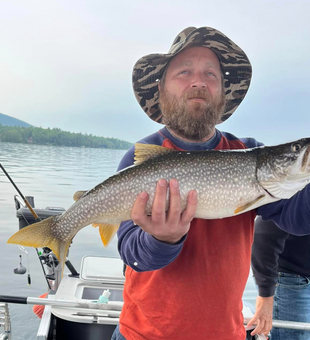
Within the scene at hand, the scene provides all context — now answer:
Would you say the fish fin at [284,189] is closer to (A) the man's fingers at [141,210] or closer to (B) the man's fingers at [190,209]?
(B) the man's fingers at [190,209]

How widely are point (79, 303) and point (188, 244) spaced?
179 centimetres

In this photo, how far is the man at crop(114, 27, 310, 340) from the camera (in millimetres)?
1765

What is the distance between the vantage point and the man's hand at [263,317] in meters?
2.88

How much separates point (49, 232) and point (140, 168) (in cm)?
87

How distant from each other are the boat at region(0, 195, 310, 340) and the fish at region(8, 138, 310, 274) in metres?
1.40

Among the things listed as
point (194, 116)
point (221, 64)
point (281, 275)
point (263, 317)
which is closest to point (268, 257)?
point (281, 275)

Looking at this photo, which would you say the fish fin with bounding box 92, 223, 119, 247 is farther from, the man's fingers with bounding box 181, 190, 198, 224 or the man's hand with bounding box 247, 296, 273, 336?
the man's hand with bounding box 247, 296, 273, 336

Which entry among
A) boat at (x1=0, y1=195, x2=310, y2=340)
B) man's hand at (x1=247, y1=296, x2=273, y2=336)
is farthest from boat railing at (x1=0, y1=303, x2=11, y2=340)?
man's hand at (x1=247, y1=296, x2=273, y2=336)

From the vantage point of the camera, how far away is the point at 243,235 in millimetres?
2039

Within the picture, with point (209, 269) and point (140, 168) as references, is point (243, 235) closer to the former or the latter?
point (209, 269)

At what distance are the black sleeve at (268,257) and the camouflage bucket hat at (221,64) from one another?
1.23m

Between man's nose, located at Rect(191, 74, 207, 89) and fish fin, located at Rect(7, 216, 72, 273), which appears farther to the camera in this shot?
man's nose, located at Rect(191, 74, 207, 89)

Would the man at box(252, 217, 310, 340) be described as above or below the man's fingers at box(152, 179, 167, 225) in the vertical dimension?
below

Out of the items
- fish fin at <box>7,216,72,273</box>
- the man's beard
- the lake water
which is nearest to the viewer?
fish fin at <box>7,216,72,273</box>
